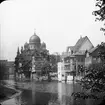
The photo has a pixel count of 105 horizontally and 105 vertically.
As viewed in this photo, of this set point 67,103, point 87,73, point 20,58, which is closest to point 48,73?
point 20,58

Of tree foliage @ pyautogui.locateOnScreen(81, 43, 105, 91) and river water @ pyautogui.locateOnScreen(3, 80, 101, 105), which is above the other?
tree foliage @ pyautogui.locateOnScreen(81, 43, 105, 91)

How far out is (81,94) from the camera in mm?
10852

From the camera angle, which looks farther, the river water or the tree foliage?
the river water

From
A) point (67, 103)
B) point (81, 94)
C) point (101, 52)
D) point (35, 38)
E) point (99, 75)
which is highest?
point (35, 38)

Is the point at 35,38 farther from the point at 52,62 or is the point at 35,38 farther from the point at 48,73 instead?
the point at 48,73

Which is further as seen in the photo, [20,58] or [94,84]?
[20,58]

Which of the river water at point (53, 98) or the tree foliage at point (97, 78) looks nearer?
the tree foliage at point (97, 78)

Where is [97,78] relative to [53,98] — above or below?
above

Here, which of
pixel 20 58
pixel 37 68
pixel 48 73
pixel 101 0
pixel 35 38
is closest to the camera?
pixel 101 0

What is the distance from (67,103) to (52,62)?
4185cm

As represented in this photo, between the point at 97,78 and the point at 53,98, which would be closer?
the point at 97,78

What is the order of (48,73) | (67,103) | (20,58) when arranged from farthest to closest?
(20,58), (48,73), (67,103)

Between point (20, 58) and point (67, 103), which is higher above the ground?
point (20, 58)

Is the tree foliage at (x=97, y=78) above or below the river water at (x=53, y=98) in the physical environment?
above
